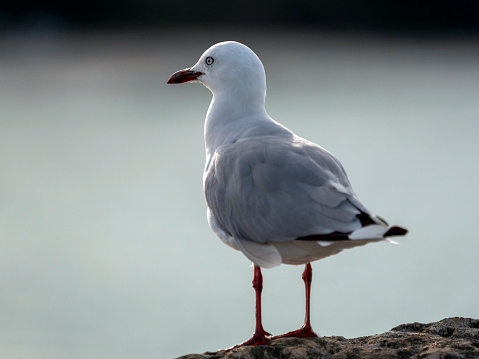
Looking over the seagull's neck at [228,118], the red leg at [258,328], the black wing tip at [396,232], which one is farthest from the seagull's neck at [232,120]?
the black wing tip at [396,232]

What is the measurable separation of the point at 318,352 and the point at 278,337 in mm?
496

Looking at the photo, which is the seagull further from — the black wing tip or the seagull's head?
the seagull's head

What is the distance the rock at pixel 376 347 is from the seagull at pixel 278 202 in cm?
32

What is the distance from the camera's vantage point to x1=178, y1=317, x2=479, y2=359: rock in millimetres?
3535

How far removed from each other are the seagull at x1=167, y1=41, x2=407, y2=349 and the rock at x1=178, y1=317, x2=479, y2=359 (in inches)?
12.5

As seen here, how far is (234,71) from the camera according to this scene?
471 cm

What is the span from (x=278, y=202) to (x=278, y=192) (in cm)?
6

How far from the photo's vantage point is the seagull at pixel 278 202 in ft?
11.4

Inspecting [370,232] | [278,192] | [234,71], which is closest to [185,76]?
[234,71]

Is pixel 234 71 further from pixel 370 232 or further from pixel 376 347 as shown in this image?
pixel 376 347

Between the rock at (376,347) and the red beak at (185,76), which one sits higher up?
the red beak at (185,76)

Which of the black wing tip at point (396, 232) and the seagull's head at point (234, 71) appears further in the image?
the seagull's head at point (234, 71)

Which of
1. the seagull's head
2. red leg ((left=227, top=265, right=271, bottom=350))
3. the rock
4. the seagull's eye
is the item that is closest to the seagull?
red leg ((left=227, top=265, right=271, bottom=350))

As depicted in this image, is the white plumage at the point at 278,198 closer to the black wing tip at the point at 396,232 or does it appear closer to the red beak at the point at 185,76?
the black wing tip at the point at 396,232
